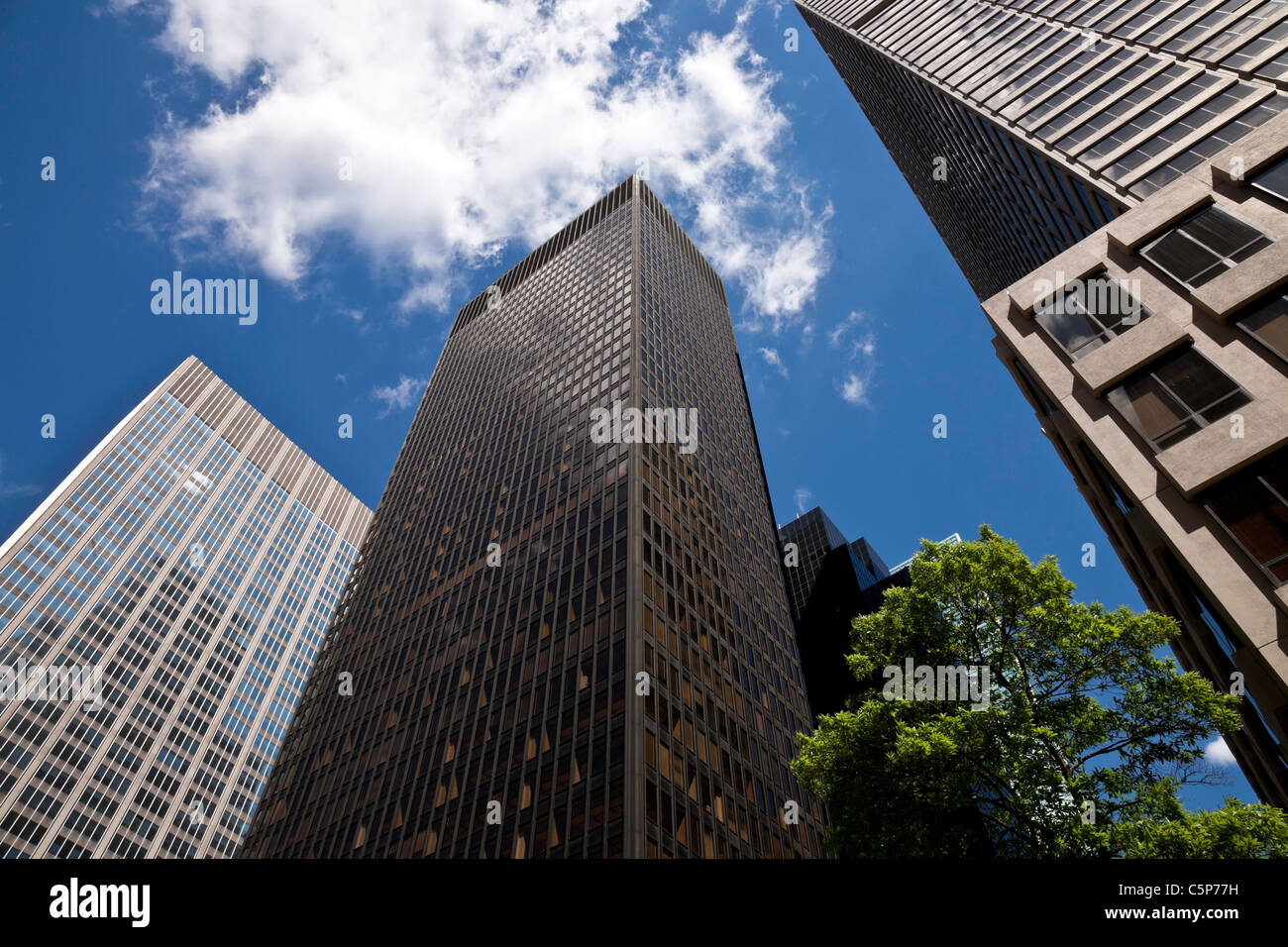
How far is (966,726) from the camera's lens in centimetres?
1469

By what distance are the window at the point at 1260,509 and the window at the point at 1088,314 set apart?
5.66 m

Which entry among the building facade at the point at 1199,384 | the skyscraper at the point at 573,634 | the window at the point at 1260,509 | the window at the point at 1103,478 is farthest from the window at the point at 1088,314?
the skyscraper at the point at 573,634

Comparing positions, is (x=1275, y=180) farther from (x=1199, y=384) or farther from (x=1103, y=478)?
(x=1103, y=478)

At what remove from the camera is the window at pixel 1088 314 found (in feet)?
63.4

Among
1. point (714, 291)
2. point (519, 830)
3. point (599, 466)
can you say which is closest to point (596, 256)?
point (714, 291)

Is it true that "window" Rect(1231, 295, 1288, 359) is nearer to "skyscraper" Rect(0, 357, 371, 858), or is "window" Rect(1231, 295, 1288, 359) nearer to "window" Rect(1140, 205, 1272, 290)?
"window" Rect(1140, 205, 1272, 290)

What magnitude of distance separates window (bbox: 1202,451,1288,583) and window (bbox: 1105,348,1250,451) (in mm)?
1583

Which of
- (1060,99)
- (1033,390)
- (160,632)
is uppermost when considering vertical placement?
→ (1060,99)

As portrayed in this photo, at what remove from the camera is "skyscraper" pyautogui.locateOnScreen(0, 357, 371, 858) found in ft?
289

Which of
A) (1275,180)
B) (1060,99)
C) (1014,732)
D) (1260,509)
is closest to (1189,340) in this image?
(1260,509)

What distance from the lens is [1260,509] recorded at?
47.4ft

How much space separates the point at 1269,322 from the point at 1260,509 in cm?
482

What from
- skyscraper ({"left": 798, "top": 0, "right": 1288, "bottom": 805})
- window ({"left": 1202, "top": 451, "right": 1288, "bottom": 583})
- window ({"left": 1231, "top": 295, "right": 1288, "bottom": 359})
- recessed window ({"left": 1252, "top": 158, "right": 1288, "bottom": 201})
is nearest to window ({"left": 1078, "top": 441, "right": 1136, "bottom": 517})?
skyscraper ({"left": 798, "top": 0, "right": 1288, "bottom": 805})
